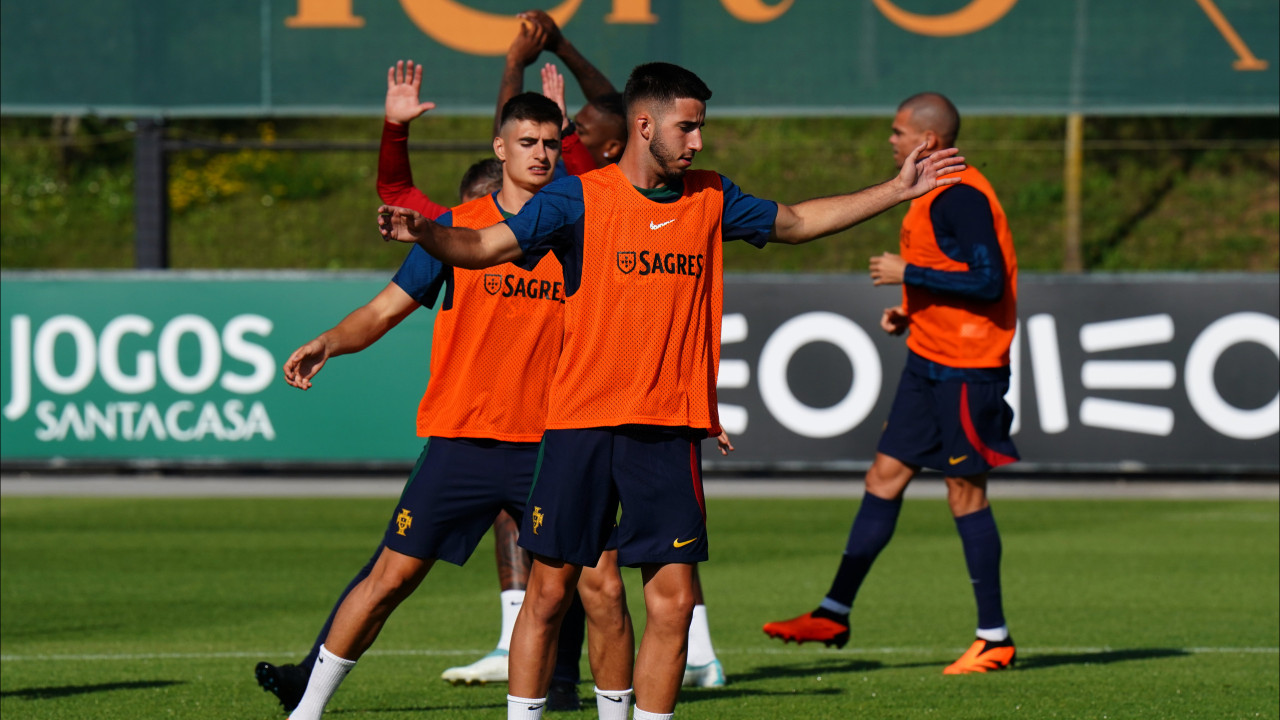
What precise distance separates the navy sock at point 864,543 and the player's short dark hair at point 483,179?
216 centimetres

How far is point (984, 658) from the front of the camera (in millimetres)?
6691

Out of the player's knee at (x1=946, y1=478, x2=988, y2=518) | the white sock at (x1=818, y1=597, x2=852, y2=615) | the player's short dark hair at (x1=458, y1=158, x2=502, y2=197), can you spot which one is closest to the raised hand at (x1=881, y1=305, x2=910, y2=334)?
the player's knee at (x1=946, y1=478, x2=988, y2=518)

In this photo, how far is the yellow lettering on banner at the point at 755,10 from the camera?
51.4 feet

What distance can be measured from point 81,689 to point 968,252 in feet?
12.8

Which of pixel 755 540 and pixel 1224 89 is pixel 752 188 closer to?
pixel 1224 89

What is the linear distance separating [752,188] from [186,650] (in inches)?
623

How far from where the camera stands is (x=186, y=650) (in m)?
7.27

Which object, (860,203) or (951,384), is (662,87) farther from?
(951,384)

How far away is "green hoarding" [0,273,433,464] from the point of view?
45.6 feet

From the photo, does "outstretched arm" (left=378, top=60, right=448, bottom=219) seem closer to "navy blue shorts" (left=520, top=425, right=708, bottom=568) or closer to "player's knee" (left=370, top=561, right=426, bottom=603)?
"player's knee" (left=370, top=561, right=426, bottom=603)

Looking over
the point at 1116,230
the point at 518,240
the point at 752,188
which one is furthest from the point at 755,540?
the point at 1116,230

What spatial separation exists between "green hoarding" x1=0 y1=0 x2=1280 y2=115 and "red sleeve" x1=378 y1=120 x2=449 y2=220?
9.80 m

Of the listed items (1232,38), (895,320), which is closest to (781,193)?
(1232,38)

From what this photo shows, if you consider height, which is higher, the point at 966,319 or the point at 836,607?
the point at 966,319
